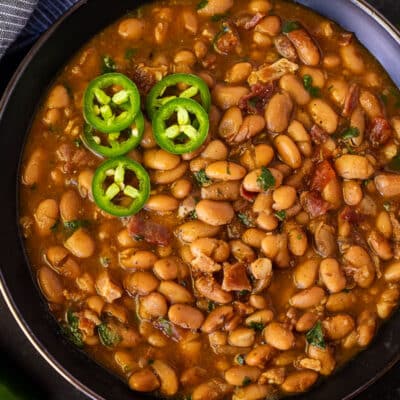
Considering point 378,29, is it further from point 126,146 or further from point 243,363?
point 243,363

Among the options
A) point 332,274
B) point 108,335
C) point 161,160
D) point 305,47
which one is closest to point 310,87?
point 305,47

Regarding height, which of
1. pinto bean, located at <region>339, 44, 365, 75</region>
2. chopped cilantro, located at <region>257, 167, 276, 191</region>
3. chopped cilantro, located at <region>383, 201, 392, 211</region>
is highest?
pinto bean, located at <region>339, 44, 365, 75</region>

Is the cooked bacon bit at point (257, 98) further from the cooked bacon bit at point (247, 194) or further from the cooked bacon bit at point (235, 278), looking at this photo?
the cooked bacon bit at point (235, 278)

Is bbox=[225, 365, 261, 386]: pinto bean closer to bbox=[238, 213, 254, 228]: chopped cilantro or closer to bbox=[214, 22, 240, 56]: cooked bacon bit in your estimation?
bbox=[238, 213, 254, 228]: chopped cilantro

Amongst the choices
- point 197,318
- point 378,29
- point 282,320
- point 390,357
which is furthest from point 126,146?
point 390,357

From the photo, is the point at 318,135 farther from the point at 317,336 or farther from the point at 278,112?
the point at 317,336

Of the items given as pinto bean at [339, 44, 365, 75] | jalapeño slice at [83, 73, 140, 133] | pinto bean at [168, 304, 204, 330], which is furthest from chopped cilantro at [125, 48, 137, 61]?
pinto bean at [168, 304, 204, 330]
